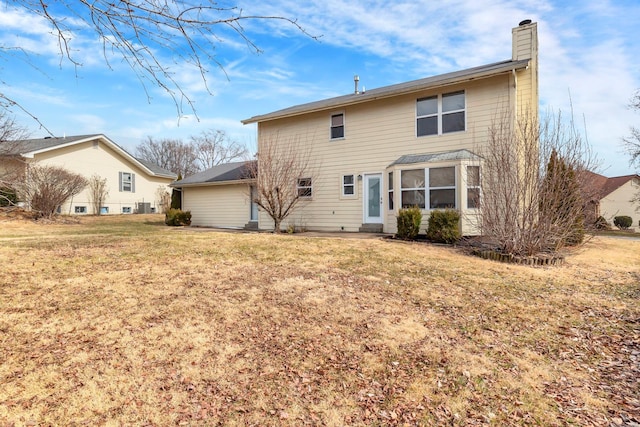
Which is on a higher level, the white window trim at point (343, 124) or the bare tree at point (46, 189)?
the white window trim at point (343, 124)

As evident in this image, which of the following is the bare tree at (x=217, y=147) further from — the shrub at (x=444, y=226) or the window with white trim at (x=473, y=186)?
the window with white trim at (x=473, y=186)

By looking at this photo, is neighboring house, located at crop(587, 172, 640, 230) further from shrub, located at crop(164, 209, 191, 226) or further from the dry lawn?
shrub, located at crop(164, 209, 191, 226)

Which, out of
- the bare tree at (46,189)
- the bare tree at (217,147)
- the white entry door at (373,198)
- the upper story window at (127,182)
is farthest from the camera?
the bare tree at (217,147)

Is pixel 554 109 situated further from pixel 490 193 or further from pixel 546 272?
pixel 546 272

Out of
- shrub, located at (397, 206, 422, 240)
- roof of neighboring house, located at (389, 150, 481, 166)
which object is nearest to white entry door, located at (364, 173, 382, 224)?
roof of neighboring house, located at (389, 150, 481, 166)

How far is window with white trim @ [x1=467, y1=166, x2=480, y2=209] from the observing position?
10.1 meters

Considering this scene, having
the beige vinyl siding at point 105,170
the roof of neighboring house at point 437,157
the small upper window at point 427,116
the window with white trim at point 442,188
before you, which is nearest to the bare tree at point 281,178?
the roof of neighboring house at point 437,157

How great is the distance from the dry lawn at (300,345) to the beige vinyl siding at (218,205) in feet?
34.8

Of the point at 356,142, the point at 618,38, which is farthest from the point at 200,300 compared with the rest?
the point at 618,38

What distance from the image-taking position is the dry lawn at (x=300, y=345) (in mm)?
2807

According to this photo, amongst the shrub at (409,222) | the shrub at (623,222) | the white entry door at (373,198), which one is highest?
the white entry door at (373,198)

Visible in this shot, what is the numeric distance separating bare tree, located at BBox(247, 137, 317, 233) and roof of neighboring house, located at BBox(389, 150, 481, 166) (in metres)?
3.81

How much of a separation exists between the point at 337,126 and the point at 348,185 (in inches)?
97.4

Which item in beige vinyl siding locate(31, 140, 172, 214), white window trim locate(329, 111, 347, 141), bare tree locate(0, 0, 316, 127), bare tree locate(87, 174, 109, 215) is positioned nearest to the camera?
bare tree locate(0, 0, 316, 127)
